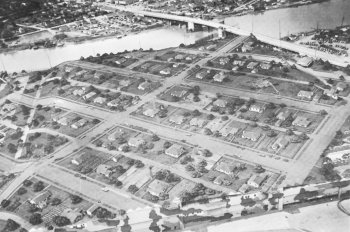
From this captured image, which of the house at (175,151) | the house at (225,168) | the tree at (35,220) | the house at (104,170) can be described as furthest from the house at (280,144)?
the tree at (35,220)

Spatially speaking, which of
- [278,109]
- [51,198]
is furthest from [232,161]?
[51,198]

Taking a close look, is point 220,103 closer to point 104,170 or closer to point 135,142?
point 135,142

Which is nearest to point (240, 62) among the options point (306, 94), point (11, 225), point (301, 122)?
point (306, 94)

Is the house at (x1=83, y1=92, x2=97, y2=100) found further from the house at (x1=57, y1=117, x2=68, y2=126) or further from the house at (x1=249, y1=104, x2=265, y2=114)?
the house at (x1=249, y1=104, x2=265, y2=114)

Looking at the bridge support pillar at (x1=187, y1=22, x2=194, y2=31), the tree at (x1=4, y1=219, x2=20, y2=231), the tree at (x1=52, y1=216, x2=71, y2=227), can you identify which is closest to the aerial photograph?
the tree at (x1=52, y1=216, x2=71, y2=227)

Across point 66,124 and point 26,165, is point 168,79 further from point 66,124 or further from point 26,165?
point 26,165

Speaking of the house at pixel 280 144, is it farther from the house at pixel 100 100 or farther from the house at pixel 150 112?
the house at pixel 100 100
